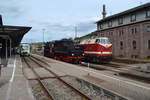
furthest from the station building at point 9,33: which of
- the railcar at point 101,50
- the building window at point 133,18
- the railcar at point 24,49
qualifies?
the building window at point 133,18

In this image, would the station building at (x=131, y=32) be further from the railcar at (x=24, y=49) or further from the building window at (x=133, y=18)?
the railcar at (x=24, y=49)

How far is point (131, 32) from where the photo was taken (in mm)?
35281

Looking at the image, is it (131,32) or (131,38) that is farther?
(131,32)

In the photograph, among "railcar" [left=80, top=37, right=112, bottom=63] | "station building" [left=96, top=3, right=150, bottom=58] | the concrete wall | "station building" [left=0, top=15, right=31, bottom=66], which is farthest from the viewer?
Result: the concrete wall

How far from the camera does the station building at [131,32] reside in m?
31.2

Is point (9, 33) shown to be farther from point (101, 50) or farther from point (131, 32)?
point (131, 32)

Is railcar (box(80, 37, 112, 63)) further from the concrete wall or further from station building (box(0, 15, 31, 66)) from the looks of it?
the concrete wall

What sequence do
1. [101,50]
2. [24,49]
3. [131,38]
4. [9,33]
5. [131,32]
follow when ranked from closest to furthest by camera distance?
[101,50], [9,33], [131,38], [131,32], [24,49]

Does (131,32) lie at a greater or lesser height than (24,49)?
greater

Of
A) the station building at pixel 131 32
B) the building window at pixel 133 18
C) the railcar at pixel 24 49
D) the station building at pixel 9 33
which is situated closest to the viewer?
the station building at pixel 9 33

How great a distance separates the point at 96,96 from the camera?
8258mm

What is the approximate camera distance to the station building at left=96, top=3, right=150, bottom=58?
3116 centimetres

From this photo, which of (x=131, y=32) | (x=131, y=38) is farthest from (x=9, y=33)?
(x=131, y=32)

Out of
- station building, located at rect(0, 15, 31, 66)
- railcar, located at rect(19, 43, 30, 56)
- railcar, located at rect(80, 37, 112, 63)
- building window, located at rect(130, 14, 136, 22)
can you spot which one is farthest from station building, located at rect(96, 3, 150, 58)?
station building, located at rect(0, 15, 31, 66)
